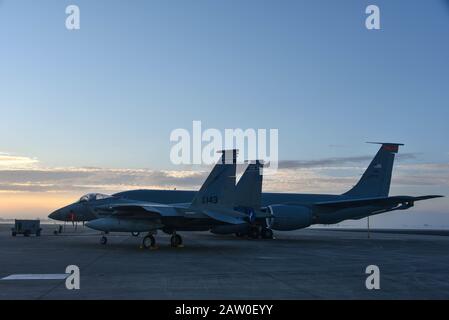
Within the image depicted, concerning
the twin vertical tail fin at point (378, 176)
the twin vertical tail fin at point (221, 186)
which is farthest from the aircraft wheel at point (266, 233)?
the twin vertical tail fin at point (221, 186)

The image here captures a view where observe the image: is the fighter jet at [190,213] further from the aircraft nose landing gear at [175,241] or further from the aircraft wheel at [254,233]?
the aircraft wheel at [254,233]

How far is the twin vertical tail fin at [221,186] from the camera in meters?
26.8

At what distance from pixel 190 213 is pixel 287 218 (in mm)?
11604

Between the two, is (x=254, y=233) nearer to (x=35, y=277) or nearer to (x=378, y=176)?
(x=378, y=176)

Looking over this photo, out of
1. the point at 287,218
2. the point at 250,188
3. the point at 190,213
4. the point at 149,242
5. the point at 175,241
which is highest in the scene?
the point at 250,188

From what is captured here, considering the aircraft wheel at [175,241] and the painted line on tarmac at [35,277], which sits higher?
the painted line on tarmac at [35,277]

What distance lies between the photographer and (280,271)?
52.2ft

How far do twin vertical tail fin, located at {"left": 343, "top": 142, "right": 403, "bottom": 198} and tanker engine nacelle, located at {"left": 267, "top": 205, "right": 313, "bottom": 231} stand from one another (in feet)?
34.3

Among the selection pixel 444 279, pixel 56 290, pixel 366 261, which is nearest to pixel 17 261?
pixel 56 290

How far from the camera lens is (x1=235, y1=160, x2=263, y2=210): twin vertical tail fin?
28594 millimetres

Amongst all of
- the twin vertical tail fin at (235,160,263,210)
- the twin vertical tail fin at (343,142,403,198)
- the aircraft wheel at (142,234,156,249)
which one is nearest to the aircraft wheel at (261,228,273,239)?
the twin vertical tail fin at (235,160,263,210)

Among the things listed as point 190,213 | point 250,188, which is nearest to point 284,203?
point 250,188

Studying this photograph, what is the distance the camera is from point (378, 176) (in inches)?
1768
